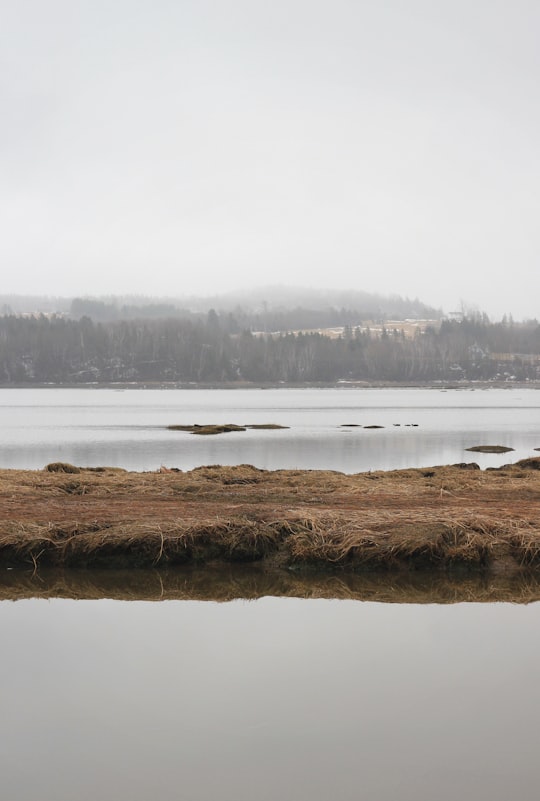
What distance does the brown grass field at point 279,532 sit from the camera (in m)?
10.7

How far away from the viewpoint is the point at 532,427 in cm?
6456

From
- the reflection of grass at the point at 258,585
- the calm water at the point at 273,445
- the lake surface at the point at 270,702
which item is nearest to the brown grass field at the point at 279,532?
the reflection of grass at the point at 258,585

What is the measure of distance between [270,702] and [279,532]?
5.42 meters

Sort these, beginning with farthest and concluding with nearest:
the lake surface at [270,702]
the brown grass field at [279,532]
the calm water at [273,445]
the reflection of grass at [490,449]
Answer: the reflection of grass at [490,449] < the calm water at [273,445] < the brown grass field at [279,532] < the lake surface at [270,702]

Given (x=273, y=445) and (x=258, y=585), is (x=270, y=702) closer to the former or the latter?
(x=258, y=585)

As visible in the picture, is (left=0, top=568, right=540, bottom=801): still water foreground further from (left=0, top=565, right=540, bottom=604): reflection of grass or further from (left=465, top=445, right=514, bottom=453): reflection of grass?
(left=465, top=445, right=514, bottom=453): reflection of grass

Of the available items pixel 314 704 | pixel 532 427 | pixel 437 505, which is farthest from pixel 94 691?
pixel 532 427

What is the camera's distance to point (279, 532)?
454 inches

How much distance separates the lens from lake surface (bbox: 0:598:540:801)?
16.1 feet

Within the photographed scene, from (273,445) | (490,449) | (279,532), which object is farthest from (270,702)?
(273,445)

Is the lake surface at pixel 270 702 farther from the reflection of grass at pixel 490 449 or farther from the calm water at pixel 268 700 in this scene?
the reflection of grass at pixel 490 449

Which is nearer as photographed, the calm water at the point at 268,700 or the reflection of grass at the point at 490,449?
the calm water at the point at 268,700

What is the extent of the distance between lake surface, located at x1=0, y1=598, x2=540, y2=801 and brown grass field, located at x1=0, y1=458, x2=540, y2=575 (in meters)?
1.73

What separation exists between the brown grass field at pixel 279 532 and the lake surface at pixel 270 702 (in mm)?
1727
